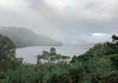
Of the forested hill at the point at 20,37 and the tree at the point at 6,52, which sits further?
the forested hill at the point at 20,37

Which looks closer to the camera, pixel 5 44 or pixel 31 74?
pixel 31 74

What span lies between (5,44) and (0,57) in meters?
1.13

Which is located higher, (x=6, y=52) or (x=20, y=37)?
(x=20, y=37)

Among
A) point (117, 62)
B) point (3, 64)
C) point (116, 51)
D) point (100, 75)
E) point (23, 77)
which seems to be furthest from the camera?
point (3, 64)

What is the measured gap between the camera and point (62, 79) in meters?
9.20

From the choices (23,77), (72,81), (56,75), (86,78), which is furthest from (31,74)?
(86,78)

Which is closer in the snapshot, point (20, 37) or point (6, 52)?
point (6, 52)

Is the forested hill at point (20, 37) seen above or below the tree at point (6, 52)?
above

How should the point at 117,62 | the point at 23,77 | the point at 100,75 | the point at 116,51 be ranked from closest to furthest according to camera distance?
the point at 23,77 < the point at 100,75 < the point at 117,62 < the point at 116,51

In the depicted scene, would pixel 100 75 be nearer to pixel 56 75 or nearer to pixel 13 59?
pixel 56 75

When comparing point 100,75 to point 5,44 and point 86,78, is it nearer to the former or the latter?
point 86,78

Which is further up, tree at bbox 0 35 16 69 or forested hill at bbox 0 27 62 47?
forested hill at bbox 0 27 62 47

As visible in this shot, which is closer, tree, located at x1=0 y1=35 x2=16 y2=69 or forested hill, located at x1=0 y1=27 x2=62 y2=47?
tree, located at x1=0 y1=35 x2=16 y2=69

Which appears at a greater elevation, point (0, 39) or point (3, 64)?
point (0, 39)
